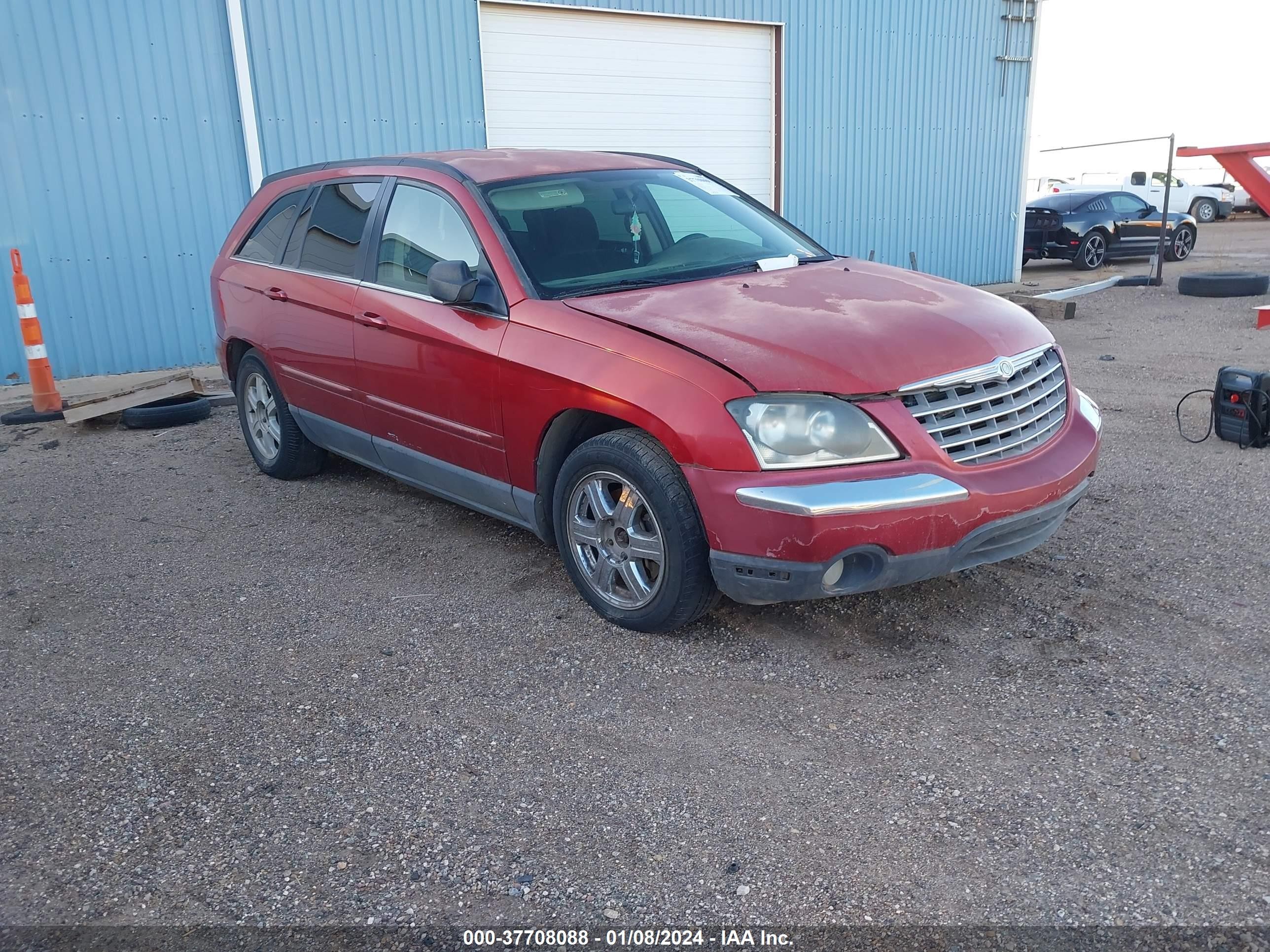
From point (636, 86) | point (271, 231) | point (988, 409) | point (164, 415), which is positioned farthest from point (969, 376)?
point (636, 86)

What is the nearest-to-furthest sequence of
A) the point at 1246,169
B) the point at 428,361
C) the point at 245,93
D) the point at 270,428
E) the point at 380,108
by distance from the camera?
the point at 428,361, the point at 270,428, the point at 1246,169, the point at 245,93, the point at 380,108

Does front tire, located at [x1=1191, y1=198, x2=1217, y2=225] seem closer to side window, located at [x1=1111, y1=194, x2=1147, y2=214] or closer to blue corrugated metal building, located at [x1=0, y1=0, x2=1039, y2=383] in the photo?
side window, located at [x1=1111, y1=194, x2=1147, y2=214]

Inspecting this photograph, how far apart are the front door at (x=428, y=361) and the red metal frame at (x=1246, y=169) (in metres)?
6.93

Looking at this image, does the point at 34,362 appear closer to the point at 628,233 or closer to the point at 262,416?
the point at 262,416

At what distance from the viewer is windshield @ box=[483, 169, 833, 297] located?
4.27 meters

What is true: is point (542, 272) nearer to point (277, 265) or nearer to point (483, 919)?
point (277, 265)

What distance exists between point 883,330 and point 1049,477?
0.77 meters

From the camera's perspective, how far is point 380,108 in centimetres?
960

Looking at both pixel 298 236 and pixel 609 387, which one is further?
pixel 298 236

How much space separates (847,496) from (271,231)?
3.97m

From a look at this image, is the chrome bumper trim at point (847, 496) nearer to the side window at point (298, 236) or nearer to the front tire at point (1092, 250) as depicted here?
the side window at point (298, 236)

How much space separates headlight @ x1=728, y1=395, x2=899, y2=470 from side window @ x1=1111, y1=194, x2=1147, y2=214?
15276 mm

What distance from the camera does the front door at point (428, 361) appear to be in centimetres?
420

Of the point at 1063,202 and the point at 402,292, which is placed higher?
the point at 402,292
